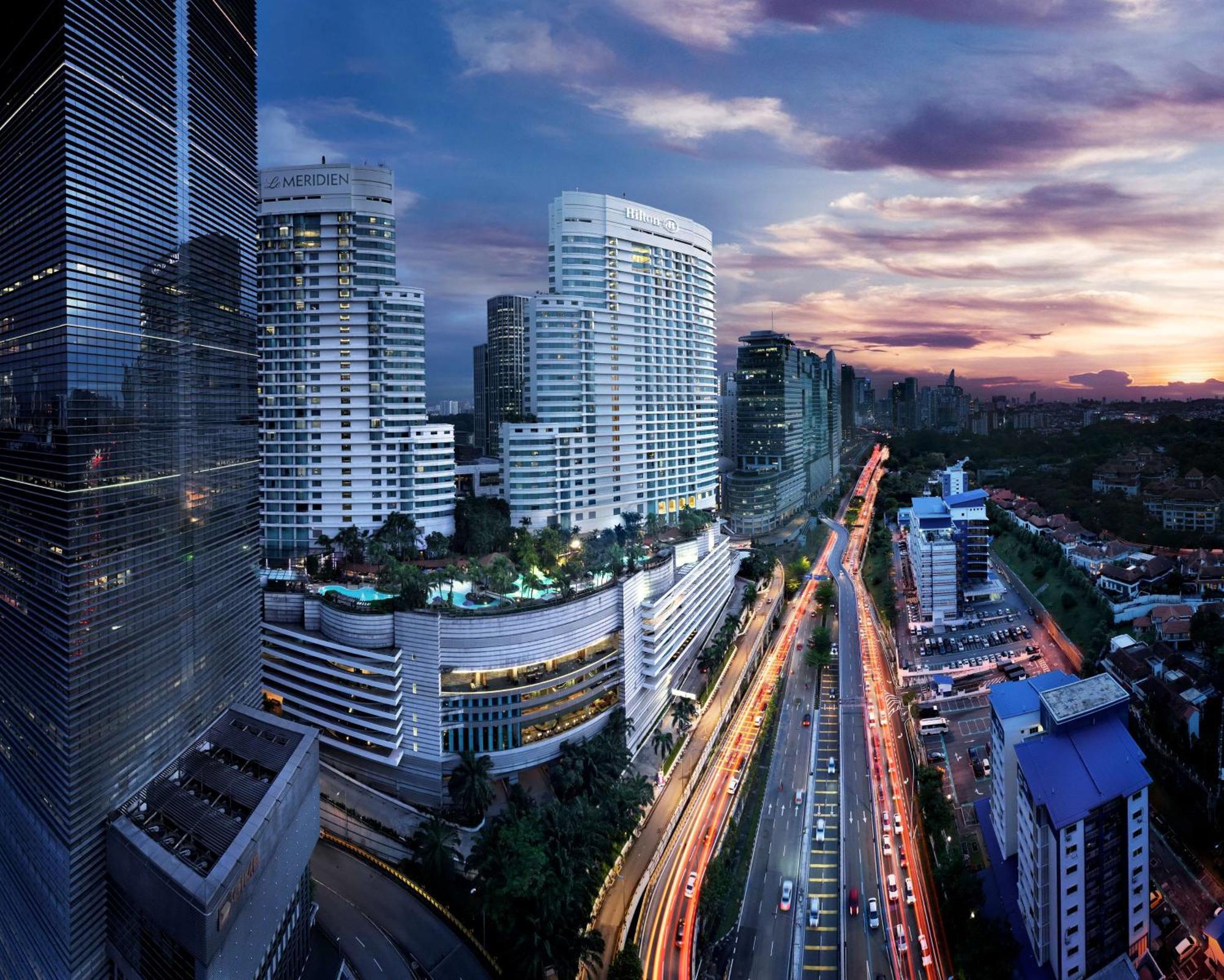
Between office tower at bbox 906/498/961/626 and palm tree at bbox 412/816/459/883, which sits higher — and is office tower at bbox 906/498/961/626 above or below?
above

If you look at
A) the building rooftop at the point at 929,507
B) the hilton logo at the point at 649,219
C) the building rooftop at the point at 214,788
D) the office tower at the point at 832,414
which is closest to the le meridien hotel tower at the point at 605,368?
the hilton logo at the point at 649,219

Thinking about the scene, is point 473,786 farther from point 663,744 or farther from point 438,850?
point 663,744

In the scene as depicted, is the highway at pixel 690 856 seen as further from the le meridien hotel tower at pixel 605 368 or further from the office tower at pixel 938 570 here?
the le meridien hotel tower at pixel 605 368

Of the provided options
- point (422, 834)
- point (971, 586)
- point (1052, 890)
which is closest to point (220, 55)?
point (422, 834)

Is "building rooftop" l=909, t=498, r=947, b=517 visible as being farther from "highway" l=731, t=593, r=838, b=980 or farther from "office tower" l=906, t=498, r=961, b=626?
"highway" l=731, t=593, r=838, b=980

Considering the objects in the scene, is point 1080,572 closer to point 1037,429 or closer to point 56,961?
point 56,961

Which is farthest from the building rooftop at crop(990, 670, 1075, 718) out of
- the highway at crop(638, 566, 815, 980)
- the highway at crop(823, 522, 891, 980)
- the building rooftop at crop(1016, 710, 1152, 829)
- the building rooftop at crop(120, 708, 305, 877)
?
the building rooftop at crop(120, 708, 305, 877)
